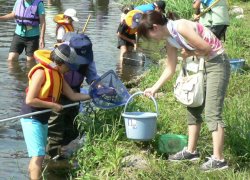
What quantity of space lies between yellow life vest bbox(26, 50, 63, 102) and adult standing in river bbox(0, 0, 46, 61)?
4.62 meters

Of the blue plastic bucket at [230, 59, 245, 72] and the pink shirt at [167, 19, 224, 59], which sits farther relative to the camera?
the blue plastic bucket at [230, 59, 245, 72]

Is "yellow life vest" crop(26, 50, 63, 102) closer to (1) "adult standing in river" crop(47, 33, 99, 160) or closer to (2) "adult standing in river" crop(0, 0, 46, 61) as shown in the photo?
(1) "adult standing in river" crop(47, 33, 99, 160)

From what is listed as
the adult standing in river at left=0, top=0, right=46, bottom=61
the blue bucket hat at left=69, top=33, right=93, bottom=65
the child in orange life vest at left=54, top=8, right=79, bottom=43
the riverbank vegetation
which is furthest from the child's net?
the adult standing in river at left=0, top=0, right=46, bottom=61

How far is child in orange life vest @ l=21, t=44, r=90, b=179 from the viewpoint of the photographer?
509 centimetres

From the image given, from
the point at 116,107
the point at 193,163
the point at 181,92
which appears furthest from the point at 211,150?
the point at 116,107

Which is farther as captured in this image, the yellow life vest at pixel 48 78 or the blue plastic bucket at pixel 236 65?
the blue plastic bucket at pixel 236 65

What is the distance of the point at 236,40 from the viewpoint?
35.8 ft

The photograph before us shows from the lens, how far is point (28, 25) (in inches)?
389

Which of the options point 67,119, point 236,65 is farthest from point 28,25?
point 67,119

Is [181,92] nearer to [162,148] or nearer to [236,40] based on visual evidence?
[162,148]

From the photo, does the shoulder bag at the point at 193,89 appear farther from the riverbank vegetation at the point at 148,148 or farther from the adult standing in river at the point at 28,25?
the adult standing in river at the point at 28,25

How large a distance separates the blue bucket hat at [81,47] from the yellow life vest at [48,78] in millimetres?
303

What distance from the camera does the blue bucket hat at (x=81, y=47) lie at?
5488 mm

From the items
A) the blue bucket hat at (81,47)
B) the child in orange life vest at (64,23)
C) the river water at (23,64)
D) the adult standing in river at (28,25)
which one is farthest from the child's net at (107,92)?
Result: the adult standing in river at (28,25)
